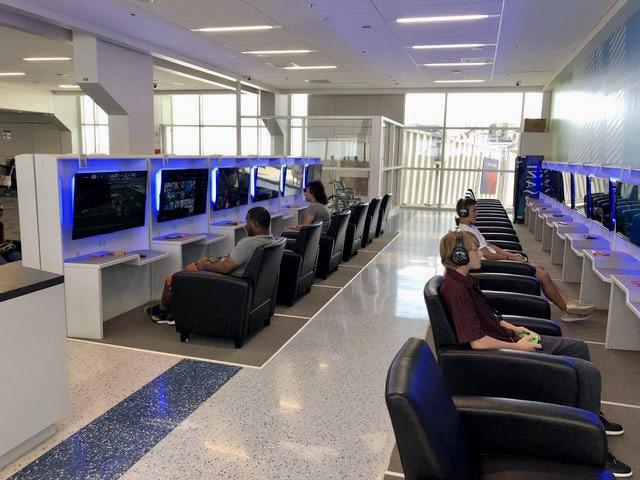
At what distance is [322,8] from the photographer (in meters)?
6.90

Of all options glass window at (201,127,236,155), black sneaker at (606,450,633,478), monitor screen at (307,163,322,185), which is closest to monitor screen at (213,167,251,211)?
monitor screen at (307,163,322,185)

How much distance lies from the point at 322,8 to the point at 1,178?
13.7 meters

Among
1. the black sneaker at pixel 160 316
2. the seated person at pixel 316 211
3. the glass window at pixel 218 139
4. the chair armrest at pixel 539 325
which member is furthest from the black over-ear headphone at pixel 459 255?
the glass window at pixel 218 139

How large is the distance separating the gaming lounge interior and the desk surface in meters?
0.01

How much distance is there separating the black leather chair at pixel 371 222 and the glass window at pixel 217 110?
9.46 m

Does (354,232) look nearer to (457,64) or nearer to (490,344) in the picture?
(490,344)

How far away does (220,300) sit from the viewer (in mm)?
3873

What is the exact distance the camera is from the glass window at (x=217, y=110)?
1709 centimetres

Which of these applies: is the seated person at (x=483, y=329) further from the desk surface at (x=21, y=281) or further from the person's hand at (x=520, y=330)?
the desk surface at (x=21, y=281)

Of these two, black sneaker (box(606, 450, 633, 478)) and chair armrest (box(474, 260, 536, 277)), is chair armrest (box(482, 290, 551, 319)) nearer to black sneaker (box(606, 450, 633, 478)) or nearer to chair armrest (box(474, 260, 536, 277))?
chair armrest (box(474, 260, 536, 277))

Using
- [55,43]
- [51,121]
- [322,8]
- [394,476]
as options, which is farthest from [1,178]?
[394,476]

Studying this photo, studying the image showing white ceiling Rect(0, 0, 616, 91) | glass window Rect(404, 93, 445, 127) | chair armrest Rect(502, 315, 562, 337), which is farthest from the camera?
glass window Rect(404, 93, 445, 127)

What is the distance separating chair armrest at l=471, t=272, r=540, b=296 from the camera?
388 cm

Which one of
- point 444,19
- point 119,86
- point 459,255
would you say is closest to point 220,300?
point 459,255
